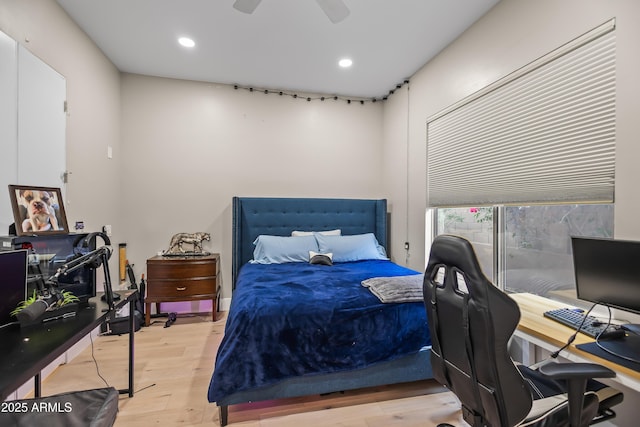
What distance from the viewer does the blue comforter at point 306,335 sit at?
1.79m

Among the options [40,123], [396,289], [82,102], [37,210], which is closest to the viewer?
[37,210]

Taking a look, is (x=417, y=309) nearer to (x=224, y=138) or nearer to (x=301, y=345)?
(x=301, y=345)

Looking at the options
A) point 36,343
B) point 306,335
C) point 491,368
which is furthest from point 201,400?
point 491,368

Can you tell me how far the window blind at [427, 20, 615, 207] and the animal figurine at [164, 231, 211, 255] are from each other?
2909mm

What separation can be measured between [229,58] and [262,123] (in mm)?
913

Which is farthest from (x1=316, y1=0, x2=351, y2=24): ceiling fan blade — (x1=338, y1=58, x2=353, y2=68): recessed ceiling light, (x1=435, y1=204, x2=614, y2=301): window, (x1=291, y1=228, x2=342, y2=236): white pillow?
(x1=291, y1=228, x2=342, y2=236): white pillow

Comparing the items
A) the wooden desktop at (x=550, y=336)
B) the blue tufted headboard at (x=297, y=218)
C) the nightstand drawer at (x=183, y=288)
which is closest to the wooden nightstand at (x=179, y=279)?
the nightstand drawer at (x=183, y=288)

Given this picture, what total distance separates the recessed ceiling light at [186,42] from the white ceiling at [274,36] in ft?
0.18

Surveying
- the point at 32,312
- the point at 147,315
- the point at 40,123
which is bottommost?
the point at 147,315

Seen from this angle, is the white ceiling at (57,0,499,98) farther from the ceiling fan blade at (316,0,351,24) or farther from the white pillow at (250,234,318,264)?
the white pillow at (250,234,318,264)

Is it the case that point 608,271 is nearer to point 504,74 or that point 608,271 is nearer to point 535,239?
point 535,239

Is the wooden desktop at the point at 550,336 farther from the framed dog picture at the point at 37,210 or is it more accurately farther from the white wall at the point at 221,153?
the framed dog picture at the point at 37,210

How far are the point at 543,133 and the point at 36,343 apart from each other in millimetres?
3041

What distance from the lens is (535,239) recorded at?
2.34 meters
